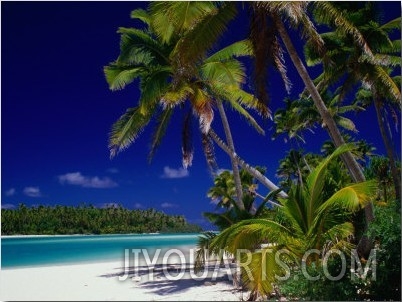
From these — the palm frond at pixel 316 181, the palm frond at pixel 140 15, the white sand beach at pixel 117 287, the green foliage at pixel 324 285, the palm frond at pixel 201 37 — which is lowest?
the white sand beach at pixel 117 287

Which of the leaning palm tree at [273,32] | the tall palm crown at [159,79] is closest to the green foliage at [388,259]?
the leaning palm tree at [273,32]

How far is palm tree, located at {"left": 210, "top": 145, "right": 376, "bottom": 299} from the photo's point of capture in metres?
7.02

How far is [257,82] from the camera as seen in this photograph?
8828 mm

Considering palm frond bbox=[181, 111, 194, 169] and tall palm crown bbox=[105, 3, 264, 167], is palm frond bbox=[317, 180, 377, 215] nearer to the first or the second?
tall palm crown bbox=[105, 3, 264, 167]

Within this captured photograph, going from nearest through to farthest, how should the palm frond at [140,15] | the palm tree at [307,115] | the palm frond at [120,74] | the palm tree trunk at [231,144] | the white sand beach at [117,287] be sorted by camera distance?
the white sand beach at [117,287]
the palm tree trunk at [231,144]
the palm frond at [140,15]
the palm frond at [120,74]
the palm tree at [307,115]

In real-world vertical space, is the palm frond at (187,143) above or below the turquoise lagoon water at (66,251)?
above

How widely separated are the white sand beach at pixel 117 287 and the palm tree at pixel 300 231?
5.45ft

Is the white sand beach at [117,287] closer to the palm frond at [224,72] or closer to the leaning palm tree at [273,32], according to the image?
the leaning palm tree at [273,32]

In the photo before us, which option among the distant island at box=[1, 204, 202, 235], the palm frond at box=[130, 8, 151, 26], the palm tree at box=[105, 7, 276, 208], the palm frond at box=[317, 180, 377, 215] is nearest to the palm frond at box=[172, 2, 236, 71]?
the palm tree at box=[105, 7, 276, 208]

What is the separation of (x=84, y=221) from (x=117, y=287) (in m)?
46.2

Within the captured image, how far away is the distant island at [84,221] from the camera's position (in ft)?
162

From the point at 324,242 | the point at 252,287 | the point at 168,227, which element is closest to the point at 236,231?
the point at 252,287

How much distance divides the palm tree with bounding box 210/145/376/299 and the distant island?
43.2m

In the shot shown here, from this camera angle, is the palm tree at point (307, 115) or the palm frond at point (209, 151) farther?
the palm tree at point (307, 115)
